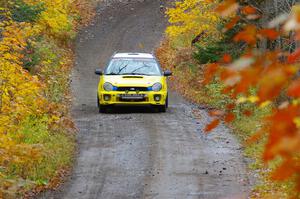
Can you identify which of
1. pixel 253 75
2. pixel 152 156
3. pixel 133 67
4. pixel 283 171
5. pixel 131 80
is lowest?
pixel 152 156

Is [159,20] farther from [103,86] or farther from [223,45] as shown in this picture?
[103,86]

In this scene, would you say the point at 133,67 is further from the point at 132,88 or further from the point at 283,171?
the point at 283,171

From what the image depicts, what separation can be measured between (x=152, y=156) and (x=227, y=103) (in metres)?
7.19

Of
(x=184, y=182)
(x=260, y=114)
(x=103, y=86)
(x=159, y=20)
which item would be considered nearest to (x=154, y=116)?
(x=103, y=86)

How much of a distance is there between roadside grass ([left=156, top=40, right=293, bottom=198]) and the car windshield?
246cm

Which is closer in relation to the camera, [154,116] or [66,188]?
[66,188]

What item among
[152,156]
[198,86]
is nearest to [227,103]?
[198,86]

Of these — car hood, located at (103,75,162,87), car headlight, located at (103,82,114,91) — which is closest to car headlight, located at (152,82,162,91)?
car hood, located at (103,75,162,87)

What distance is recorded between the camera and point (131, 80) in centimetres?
1922

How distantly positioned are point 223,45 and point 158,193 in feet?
44.6

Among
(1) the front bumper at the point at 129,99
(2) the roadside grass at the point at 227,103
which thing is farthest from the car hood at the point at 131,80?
(2) the roadside grass at the point at 227,103

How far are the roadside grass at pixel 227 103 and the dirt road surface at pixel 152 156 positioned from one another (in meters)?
0.29

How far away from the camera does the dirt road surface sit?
1109 cm

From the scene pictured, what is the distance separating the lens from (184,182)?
456 inches
